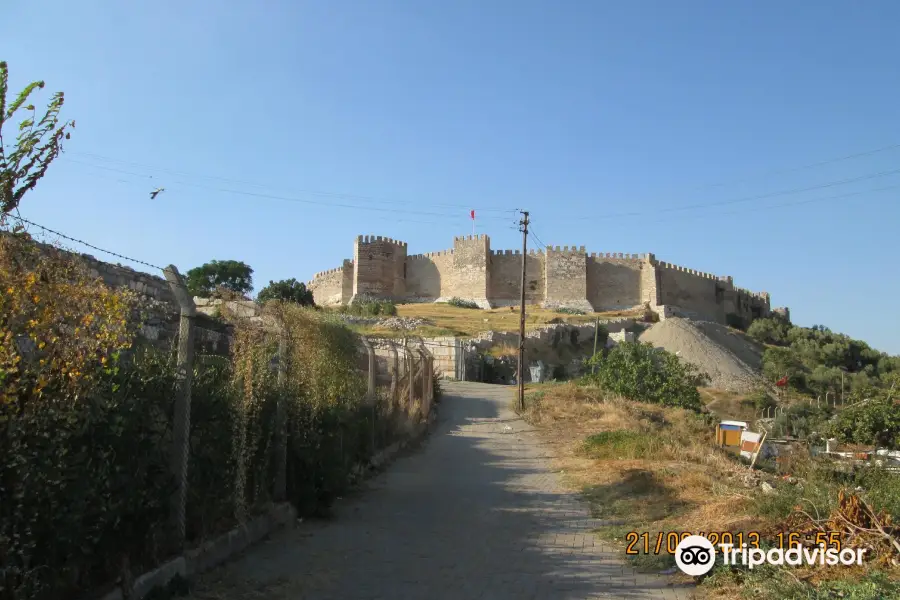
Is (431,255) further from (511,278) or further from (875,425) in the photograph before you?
(875,425)

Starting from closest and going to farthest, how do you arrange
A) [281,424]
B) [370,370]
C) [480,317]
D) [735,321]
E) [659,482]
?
1. [281,424]
2. [659,482]
3. [370,370]
4. [480,317]
5. [735,321]

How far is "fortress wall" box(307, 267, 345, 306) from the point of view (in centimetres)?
6812

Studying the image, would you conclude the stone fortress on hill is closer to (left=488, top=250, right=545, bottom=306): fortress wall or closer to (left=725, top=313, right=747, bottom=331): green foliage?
(left=488, top=250, right=545, bottom=306): fortress wall

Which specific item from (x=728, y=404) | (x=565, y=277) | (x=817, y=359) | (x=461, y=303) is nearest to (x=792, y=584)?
(x=728, y=404)

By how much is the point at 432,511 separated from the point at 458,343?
2412cm

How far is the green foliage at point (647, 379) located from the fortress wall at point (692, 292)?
45.3 m

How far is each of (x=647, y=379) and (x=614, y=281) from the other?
4689 centimetres

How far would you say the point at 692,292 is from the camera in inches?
2739

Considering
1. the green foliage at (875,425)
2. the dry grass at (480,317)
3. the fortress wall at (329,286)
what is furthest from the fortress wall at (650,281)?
the green foliage at (875,425)

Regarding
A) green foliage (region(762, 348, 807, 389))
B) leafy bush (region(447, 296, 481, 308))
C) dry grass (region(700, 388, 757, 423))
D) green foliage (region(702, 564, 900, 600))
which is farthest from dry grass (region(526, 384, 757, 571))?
leafy bush (region(447, 296, 481, 308))

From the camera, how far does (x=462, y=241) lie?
6656 cm

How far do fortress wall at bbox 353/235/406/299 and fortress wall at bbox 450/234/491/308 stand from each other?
5503 millimetres

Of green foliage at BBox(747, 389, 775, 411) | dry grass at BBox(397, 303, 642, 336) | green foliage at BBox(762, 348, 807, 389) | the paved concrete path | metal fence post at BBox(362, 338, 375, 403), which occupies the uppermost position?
dry grass at BBox(397, 303, 642, 336)

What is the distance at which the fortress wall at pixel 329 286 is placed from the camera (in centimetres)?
6812
